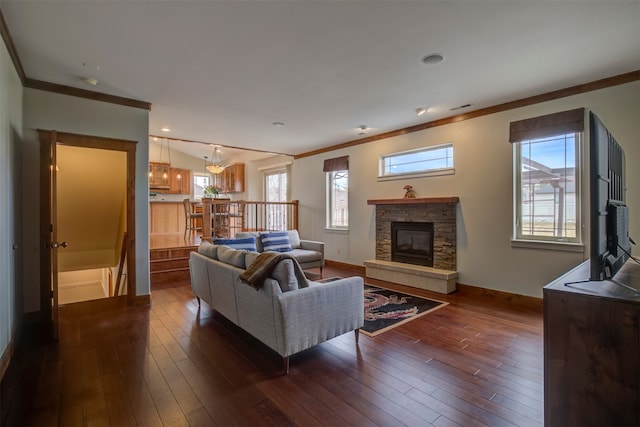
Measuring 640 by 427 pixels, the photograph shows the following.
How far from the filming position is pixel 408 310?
368 cm

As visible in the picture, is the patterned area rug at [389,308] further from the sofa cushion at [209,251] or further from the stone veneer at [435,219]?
the sofa cushion at [209,251]

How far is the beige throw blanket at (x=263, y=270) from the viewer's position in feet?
7.91

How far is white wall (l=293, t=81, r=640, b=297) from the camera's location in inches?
126

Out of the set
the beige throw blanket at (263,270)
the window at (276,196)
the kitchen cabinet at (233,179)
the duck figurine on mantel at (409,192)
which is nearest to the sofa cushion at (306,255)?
the duck figurine on mantel at (409,192)

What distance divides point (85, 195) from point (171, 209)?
4593 millimetres

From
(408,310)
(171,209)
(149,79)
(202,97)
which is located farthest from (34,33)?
(171,209)

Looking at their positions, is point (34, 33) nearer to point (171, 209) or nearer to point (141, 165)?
point (141, 165)

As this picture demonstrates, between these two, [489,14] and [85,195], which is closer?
[489,14]

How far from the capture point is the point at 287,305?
2.28 m

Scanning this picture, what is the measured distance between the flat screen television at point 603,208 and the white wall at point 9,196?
3970mm

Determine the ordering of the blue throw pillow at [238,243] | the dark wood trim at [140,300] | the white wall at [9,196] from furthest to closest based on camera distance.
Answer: the blue throw pillow at [238,243] < the dark wood trim at [140,300] < the white wall at [9,196]

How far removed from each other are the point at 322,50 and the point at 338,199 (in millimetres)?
4174

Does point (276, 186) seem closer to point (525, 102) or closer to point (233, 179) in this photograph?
point (233, 179)

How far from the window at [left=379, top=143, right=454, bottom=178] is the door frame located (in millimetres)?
4040
